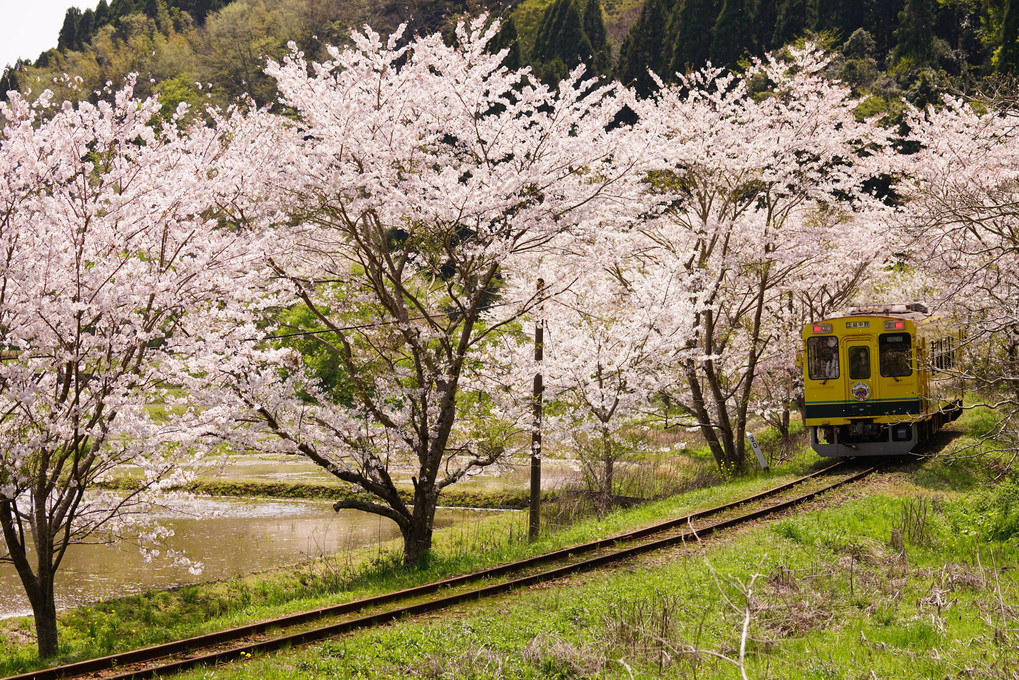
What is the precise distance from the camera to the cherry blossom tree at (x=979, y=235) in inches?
372

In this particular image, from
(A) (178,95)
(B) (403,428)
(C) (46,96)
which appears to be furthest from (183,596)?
(A) (178,95)

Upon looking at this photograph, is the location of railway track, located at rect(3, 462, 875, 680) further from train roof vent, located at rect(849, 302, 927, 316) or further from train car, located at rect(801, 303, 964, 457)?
train roof vent, located at rect(849, 302, 927, 316)

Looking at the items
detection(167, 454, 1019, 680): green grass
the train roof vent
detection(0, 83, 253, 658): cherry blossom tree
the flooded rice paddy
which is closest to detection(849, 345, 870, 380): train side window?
the train roof vent

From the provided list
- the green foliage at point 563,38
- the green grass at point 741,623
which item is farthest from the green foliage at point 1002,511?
the green foliage at point 563,38

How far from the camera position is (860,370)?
623 inches

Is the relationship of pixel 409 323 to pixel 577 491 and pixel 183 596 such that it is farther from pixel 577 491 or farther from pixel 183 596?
pixel 577 491

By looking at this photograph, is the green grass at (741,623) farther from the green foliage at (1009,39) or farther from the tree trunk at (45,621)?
the green foliage at (1009,39)

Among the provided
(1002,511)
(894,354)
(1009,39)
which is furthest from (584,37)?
(1002,511)

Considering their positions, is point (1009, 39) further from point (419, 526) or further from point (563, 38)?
point (419, 526)

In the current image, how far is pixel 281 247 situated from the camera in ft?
37.2

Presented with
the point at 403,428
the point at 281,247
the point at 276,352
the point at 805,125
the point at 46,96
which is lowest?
the point at 403,428

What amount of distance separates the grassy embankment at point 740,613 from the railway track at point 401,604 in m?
0.31

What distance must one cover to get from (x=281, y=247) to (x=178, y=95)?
145ft

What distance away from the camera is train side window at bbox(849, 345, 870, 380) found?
51.7 ft
